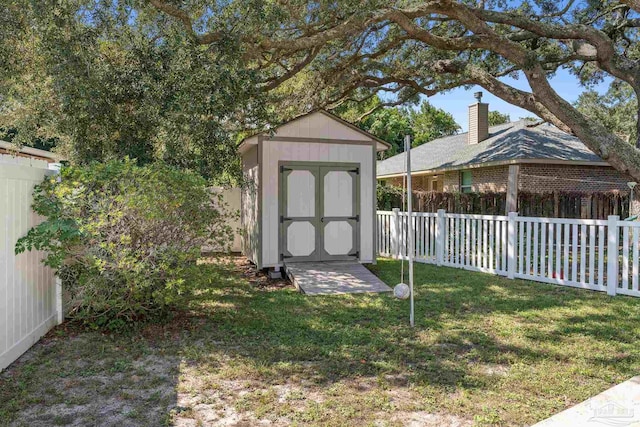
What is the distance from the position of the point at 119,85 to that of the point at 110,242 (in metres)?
3.24

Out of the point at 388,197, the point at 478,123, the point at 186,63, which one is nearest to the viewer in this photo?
the point at 186,63

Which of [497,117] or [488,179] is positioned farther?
[497,117]

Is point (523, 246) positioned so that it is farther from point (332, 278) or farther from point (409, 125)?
point (409, 125)

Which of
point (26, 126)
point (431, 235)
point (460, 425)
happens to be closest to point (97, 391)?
point (460, 425)

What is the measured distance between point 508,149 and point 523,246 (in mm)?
9586

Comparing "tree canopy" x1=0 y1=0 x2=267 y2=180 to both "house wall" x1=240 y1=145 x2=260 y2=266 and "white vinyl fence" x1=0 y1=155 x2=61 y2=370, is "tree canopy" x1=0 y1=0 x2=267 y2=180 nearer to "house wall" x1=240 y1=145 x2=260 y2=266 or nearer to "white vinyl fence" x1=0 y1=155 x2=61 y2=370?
"house wall" x1=240 y1=145 x2=260 y2=266

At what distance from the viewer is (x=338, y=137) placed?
9102 mm

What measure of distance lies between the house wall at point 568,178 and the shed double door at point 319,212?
30.5 feet

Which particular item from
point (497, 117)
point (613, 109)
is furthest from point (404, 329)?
point (497, 117)

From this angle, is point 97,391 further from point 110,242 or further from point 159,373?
point 110,242

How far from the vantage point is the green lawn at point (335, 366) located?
3.16 meters

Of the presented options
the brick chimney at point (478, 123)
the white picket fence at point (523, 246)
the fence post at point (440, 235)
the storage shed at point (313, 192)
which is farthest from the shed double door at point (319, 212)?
the brick chimney at point (478, 123)

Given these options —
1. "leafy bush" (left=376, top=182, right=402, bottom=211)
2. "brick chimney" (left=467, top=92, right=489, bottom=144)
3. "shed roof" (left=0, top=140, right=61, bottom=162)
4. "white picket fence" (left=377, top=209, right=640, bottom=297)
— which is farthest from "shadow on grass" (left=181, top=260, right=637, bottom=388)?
"brick chimney" (left=467, top=92, right=489, bottom=144)

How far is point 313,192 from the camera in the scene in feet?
29.4
